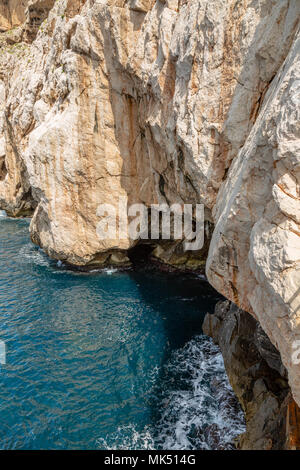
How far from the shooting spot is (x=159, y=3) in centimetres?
2127

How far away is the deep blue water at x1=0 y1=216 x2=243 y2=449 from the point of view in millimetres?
14359

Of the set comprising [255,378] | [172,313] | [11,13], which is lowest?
[172,313]

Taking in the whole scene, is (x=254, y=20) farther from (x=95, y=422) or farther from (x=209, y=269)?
(x=95, y=422)

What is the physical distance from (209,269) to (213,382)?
24.4 feet

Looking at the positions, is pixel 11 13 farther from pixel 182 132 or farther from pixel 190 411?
pixel 190 411

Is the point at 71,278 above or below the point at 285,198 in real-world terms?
below

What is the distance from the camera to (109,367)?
18.5 m

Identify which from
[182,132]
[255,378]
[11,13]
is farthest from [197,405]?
[11,13]

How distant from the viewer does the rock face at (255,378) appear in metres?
12.1

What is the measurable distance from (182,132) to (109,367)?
53.7 feet

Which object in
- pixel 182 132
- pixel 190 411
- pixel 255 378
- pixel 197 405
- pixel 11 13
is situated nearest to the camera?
pixel 255 378

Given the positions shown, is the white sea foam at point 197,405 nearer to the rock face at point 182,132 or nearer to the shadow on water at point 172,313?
the shadow on water at point 172,313

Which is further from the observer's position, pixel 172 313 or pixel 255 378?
pixel 172 313

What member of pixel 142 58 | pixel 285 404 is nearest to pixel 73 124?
pixel 142 58
